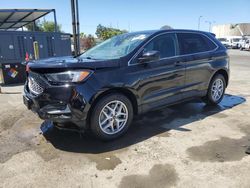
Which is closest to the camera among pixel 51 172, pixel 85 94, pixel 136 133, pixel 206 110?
pixel 51 172

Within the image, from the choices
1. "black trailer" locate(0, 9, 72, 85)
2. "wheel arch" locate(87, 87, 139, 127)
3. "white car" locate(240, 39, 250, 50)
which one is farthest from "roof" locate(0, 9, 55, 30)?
"white car" locate(240, 39, 250, 50)

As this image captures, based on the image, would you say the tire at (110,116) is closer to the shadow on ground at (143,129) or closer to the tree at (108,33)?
the shadow on ground at (143,129)

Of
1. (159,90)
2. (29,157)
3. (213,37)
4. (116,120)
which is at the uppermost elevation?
(213,37)

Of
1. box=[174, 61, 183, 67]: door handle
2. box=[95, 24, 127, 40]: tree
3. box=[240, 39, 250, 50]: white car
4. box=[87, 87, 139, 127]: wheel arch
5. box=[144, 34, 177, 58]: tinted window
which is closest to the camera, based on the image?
box=[87, 87, 139, 127]: wheel arch

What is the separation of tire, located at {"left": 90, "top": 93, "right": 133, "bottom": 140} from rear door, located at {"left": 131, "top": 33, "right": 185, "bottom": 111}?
1.17ft

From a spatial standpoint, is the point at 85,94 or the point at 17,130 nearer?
the point at 85,94

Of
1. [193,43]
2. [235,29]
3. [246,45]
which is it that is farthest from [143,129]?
[235,29]

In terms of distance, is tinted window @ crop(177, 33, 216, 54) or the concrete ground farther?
tinted window @ crop(177, 33, 216, 54)

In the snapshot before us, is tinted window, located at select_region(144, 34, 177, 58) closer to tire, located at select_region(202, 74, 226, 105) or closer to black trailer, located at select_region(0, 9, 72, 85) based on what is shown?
tire, located at select_region(202, 74, 226, 105)

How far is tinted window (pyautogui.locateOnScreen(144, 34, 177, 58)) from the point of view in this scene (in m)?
4.31

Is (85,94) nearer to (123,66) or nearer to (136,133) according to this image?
(123,66)

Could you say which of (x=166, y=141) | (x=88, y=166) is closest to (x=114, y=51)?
(x=166, y=141)

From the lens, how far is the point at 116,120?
387 centimetres

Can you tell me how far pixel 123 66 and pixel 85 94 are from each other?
0.79 m
